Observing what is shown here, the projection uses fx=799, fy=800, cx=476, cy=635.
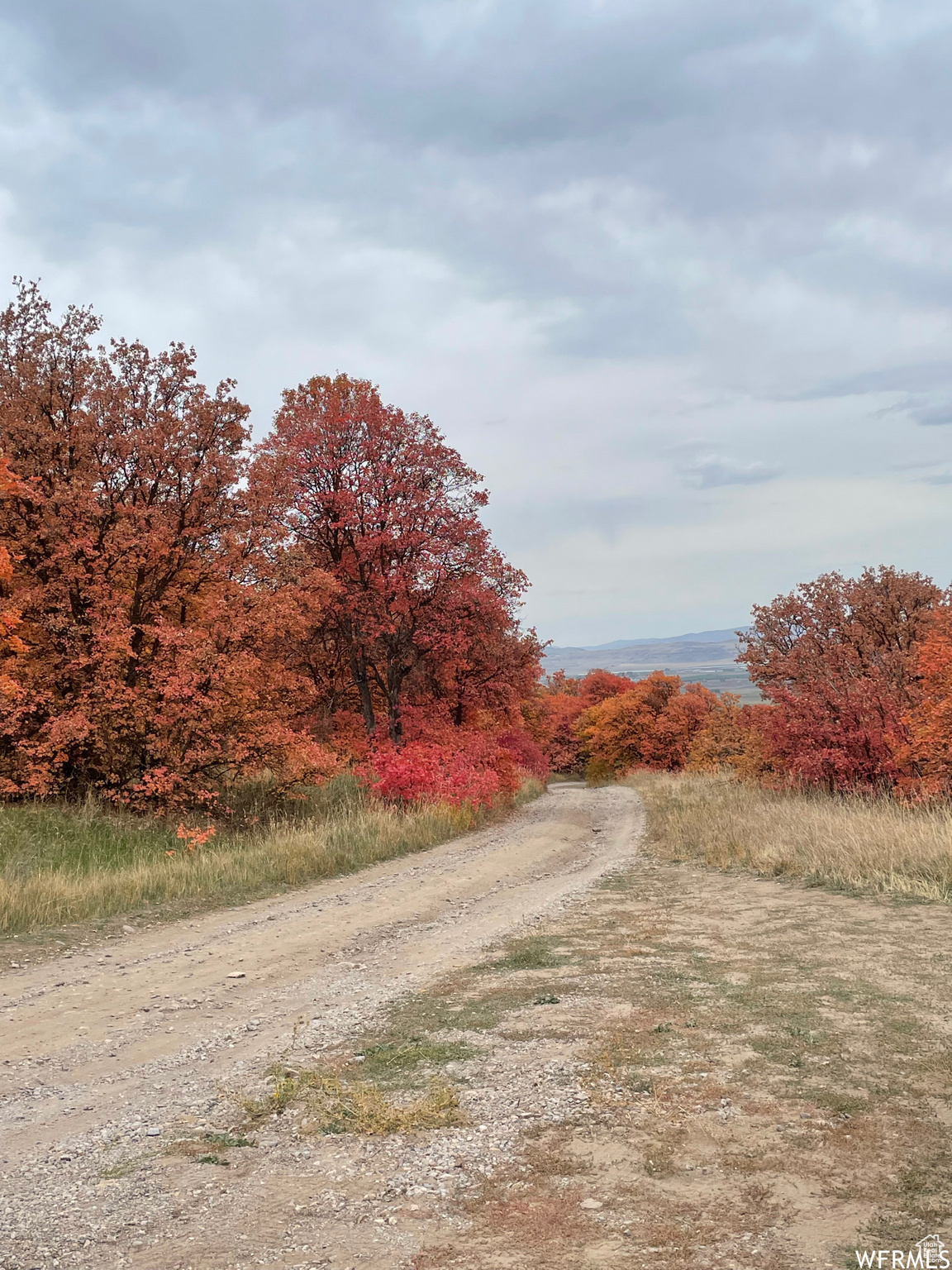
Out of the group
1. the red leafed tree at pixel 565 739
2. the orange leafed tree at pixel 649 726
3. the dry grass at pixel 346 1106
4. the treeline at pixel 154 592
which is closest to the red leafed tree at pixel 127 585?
the treeline at pixel 154 592

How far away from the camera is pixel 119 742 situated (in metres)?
17.5

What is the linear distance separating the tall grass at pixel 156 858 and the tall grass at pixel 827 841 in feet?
21.4

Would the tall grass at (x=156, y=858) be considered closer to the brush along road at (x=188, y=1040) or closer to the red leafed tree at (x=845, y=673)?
the brush along road at (x=188, y=1040)

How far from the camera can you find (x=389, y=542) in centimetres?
2339

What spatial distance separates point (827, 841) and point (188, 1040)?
11096mm

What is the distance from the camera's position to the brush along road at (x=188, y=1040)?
12.3 feet

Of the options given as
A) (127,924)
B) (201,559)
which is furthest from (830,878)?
(201,559)

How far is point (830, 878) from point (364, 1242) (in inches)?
407

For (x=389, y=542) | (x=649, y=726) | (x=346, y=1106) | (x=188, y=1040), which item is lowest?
(x=649, y=726)

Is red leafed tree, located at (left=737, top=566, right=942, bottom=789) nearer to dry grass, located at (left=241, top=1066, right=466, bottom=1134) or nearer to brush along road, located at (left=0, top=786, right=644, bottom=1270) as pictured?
brush along road, located at (left=0, top=786, right=644, bottom=1270)

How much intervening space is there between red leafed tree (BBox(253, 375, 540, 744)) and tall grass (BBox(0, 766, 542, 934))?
6580 mm

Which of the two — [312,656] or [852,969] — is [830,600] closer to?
[312,656]

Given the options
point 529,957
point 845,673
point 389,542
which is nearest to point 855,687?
point 845,673

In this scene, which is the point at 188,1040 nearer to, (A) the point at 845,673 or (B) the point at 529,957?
(B) the point at 529,957
